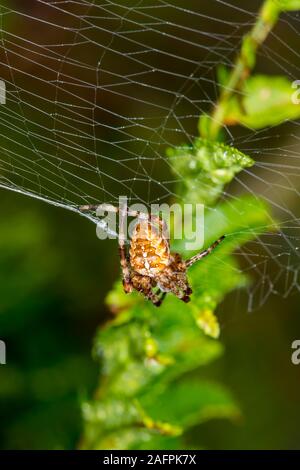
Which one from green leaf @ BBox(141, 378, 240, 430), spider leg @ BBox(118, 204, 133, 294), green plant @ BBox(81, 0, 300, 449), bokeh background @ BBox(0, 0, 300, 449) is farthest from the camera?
bokeh background @ BBox(0, 0, 300, 449)

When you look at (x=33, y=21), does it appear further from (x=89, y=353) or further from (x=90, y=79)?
(x=89, y=353)

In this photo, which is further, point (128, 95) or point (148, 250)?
point (128, 95)

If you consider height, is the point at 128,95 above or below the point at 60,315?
above

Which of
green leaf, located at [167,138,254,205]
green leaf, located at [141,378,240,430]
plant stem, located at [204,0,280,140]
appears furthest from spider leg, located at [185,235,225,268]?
green leaf, located at [141,378,240,430]

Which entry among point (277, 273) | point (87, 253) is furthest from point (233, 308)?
point (87, 253)

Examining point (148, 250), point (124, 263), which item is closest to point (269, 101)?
point (148, 250)

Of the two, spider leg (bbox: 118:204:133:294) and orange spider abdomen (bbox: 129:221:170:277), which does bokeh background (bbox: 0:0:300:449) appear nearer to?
spider leg (bbox: 118:204:133:294)

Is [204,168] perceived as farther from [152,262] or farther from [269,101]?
[152,262]
